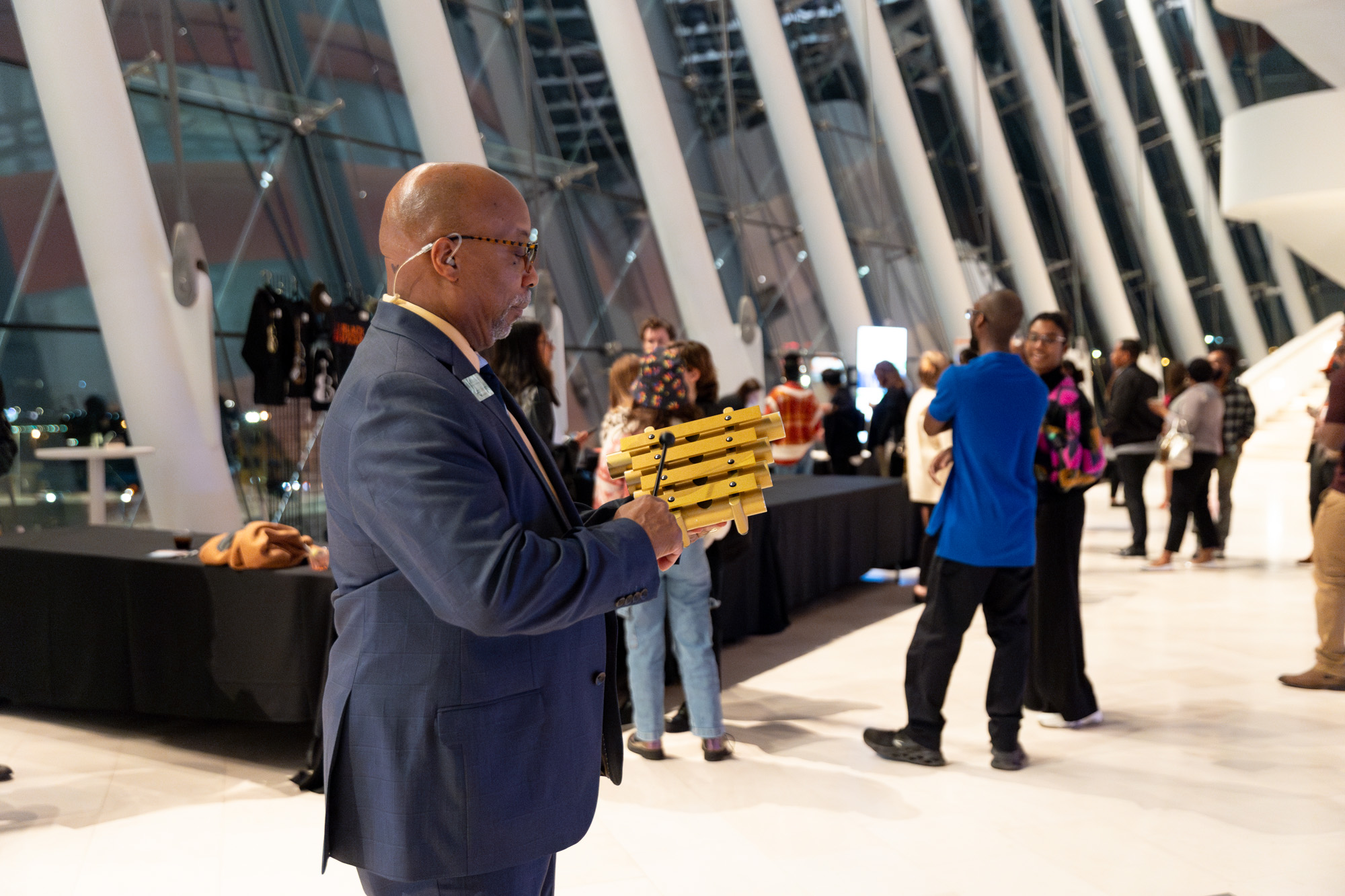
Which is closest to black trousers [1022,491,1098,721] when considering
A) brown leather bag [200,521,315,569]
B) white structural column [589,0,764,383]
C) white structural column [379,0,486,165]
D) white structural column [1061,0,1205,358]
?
brown leather bag [200,521,315,569]

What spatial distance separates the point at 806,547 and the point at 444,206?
577cm

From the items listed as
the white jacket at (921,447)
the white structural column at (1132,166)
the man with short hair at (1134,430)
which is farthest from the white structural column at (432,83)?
the white structural column at (1132,166)

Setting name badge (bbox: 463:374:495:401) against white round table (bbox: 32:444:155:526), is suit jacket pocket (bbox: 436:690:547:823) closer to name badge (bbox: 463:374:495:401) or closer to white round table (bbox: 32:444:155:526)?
name badge (bbox: 463:374:495:401)

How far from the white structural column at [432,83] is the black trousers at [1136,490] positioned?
6600 millimetres

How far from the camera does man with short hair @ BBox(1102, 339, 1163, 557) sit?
29.8 feet

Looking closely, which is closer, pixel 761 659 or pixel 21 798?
pixel 21 798

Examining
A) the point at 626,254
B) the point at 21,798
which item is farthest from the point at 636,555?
the point at 626,254

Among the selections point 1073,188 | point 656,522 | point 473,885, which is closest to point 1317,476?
point 656,522

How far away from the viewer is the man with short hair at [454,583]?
140cm

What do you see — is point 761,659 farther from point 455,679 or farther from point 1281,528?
point 1281,528

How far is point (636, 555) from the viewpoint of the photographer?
152 centimetres

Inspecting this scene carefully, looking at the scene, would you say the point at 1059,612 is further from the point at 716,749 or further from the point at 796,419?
the point at 796,419

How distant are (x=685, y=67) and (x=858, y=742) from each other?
14135 mm

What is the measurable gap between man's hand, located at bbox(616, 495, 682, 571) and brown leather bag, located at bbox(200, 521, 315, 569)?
3044 mm
